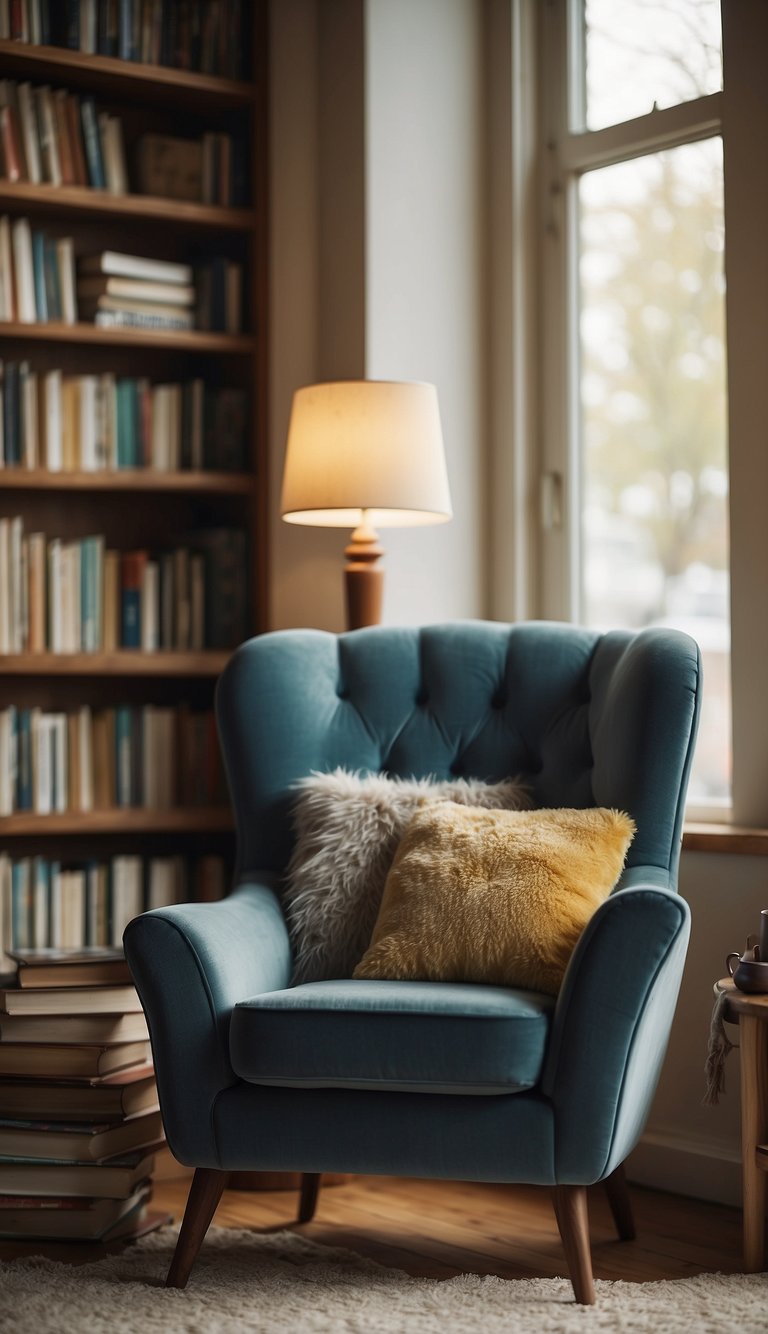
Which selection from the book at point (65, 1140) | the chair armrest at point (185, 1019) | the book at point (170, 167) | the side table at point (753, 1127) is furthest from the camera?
the book at point (170, 167)

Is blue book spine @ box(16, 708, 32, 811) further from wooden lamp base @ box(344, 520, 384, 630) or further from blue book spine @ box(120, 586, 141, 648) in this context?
wooden lamp base @ box(344, 520, 384, 630)

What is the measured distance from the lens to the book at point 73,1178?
249cm

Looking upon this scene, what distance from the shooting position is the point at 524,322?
3.39 m

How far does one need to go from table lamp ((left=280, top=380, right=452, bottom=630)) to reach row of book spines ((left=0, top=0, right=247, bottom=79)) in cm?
103

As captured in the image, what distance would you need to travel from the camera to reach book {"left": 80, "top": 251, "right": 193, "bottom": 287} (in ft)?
10.5

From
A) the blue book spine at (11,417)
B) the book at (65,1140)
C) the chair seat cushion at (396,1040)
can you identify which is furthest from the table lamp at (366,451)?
the book at (65,1140)

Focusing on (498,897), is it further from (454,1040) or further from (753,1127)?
(753,1127)

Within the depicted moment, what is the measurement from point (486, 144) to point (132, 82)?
2.78ft

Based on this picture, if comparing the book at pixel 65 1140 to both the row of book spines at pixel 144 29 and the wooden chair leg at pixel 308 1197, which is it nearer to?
the wooden chair leg at pixel 308 1197

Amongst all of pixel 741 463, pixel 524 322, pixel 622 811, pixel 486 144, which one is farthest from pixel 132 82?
pixel 622 811

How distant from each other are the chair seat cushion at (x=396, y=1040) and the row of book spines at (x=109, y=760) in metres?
1.17

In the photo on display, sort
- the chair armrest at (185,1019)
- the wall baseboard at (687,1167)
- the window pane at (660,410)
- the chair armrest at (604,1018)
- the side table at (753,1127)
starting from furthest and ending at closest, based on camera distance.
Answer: the window pane at (660,410) < the wall baseboard at (687,1167) < the side table at (753,1127) < the chair armrest at (185,1019) < the chair armrest at (604,1018)

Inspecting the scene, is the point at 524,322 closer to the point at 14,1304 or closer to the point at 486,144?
the point at 486,144

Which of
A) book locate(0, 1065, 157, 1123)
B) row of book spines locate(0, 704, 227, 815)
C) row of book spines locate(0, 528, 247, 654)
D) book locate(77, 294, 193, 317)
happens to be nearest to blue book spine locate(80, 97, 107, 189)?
book locate(77, 294, 193, 317)
